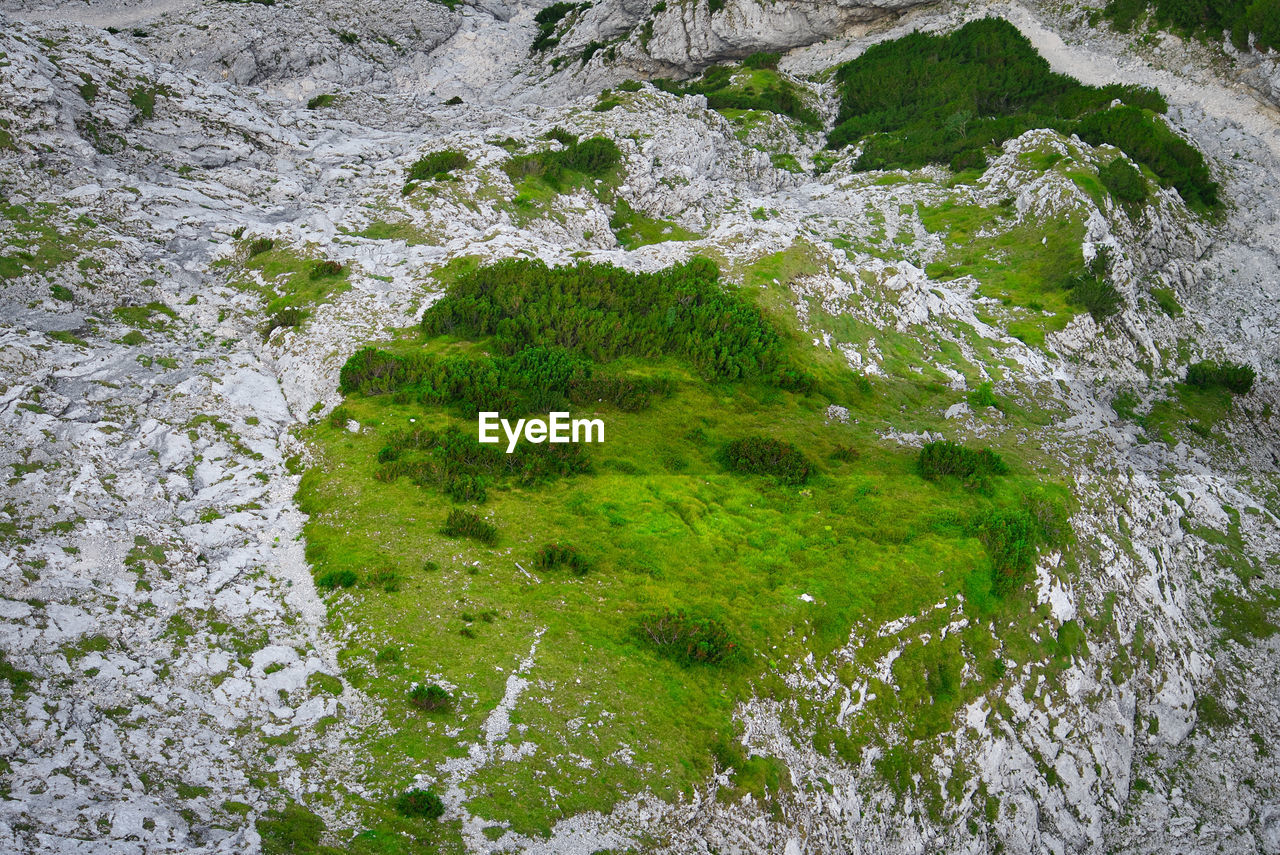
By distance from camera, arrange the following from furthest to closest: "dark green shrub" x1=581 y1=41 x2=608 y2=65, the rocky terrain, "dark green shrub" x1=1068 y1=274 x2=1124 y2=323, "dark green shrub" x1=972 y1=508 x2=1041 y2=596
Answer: "dark green shrub" x1=581 y1=41 x2=608 y2=65 < "dark green shrub" x1=1068 y1=274 x2=1124 y2=323 < "dark green shrub" x1=972 y1=508 x2=1041 y2=596 < the rocky terrain

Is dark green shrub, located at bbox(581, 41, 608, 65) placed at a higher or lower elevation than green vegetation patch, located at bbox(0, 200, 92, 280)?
higher

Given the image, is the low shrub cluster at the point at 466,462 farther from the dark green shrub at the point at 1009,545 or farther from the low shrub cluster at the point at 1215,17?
the low shrub cluster at the point at 1215,17

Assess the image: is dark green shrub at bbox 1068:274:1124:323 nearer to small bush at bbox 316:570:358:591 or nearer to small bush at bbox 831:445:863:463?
small bush at bbox 831:445:863:463

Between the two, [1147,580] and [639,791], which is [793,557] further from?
[1147,580]

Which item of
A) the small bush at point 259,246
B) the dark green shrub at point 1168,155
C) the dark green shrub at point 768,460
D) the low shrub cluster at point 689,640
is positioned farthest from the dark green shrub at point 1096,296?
the small bush at point 259,246

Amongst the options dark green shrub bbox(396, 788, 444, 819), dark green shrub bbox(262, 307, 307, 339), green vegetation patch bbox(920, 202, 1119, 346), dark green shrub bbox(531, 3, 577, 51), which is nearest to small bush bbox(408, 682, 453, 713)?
dark green shrub bbox(396, 788, 444, 819)
